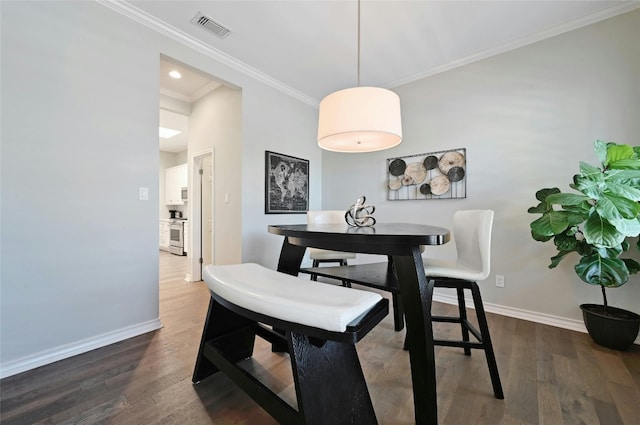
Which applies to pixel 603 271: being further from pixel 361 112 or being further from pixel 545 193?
pixel 361 112

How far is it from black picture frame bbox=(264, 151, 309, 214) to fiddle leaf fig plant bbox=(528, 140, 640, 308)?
2.62 metres

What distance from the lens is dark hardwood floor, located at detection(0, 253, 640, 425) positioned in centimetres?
125

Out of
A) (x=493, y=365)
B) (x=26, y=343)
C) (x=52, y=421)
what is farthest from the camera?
(x=26, y=343)

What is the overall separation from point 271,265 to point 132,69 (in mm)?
2432

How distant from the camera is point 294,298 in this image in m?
0.92

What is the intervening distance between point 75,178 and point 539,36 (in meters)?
4.07

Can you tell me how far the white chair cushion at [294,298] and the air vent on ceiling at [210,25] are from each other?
2.26m

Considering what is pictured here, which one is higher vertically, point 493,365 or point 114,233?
point 114,233

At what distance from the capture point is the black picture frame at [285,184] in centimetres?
330

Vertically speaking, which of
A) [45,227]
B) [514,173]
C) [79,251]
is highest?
[514,173]

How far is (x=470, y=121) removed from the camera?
2.78 m

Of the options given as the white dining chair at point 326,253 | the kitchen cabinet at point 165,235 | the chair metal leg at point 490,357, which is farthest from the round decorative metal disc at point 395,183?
the kitchen cabinet at point 165,235

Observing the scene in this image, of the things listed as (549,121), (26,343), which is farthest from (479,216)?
(26,343)

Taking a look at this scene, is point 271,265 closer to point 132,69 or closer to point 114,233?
point 114,233
